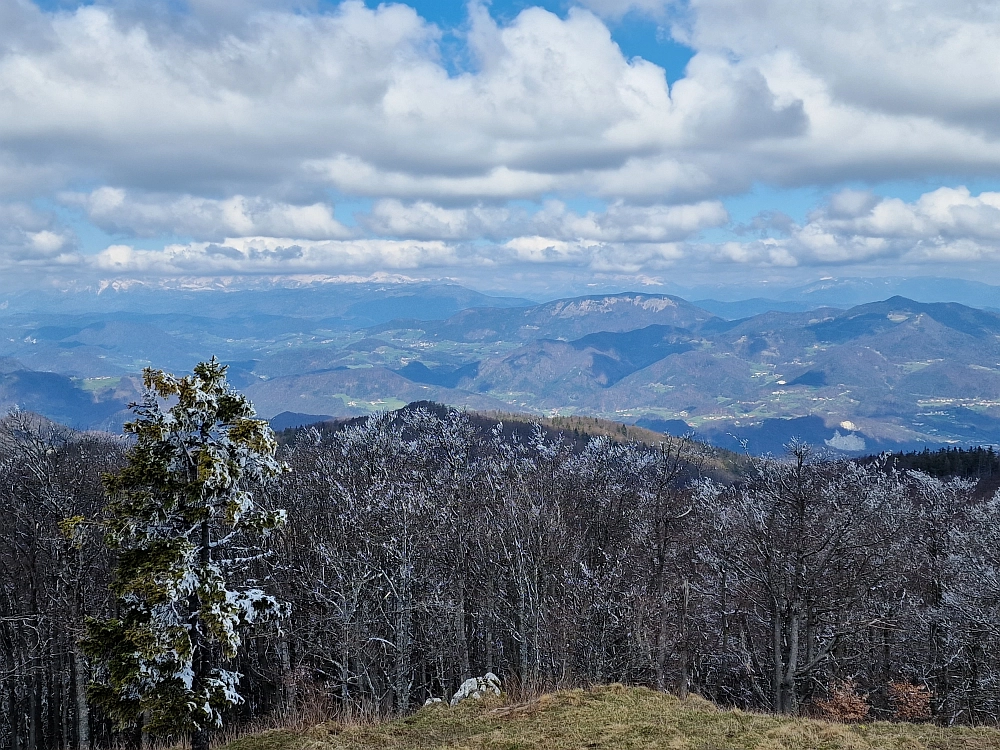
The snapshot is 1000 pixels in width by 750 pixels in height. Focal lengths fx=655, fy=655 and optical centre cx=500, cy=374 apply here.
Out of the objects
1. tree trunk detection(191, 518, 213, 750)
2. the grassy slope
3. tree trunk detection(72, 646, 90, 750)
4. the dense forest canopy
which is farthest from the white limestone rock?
tree trunk detection(72, 646, 90, 750)

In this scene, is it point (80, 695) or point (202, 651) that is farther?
point (80, 695)

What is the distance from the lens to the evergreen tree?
1487 cm

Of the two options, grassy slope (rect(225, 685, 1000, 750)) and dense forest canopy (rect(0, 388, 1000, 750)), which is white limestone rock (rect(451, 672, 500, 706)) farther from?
grassy slope (rect(225, 685, 1000, 750))

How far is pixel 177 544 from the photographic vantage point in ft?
49.1

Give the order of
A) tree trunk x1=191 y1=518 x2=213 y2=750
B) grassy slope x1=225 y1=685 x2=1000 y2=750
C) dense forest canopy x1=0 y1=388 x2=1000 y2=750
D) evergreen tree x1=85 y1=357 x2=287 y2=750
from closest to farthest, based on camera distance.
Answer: grassy slope x1=225 y1=685 x2=1000 y2=750 < evergreen tree x1=85 y1=357 x2=287 y2=750 < tree trunk x1=191 y1=518 x2=213 y2=750 < dense forest canopy x1=0 y1=388 x2=1000 y2=750

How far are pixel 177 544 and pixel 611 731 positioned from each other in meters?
10.5

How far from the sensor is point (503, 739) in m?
14.2

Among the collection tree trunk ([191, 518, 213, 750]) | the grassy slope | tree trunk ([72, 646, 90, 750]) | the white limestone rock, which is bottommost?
tree trunk ([72, 646, 90, 750])

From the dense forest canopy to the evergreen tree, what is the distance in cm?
719

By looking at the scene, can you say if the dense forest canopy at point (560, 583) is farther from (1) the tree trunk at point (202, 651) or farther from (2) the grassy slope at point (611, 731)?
(1) the tree trunk at point (202, 651)

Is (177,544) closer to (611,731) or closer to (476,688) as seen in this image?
(476,688)

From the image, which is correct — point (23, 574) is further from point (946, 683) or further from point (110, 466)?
point (946, 683)


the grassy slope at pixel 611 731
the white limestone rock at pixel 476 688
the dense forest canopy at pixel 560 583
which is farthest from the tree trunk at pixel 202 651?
the white limestone rock at pixel 476 688

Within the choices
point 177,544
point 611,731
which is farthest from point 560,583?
point 177,544
